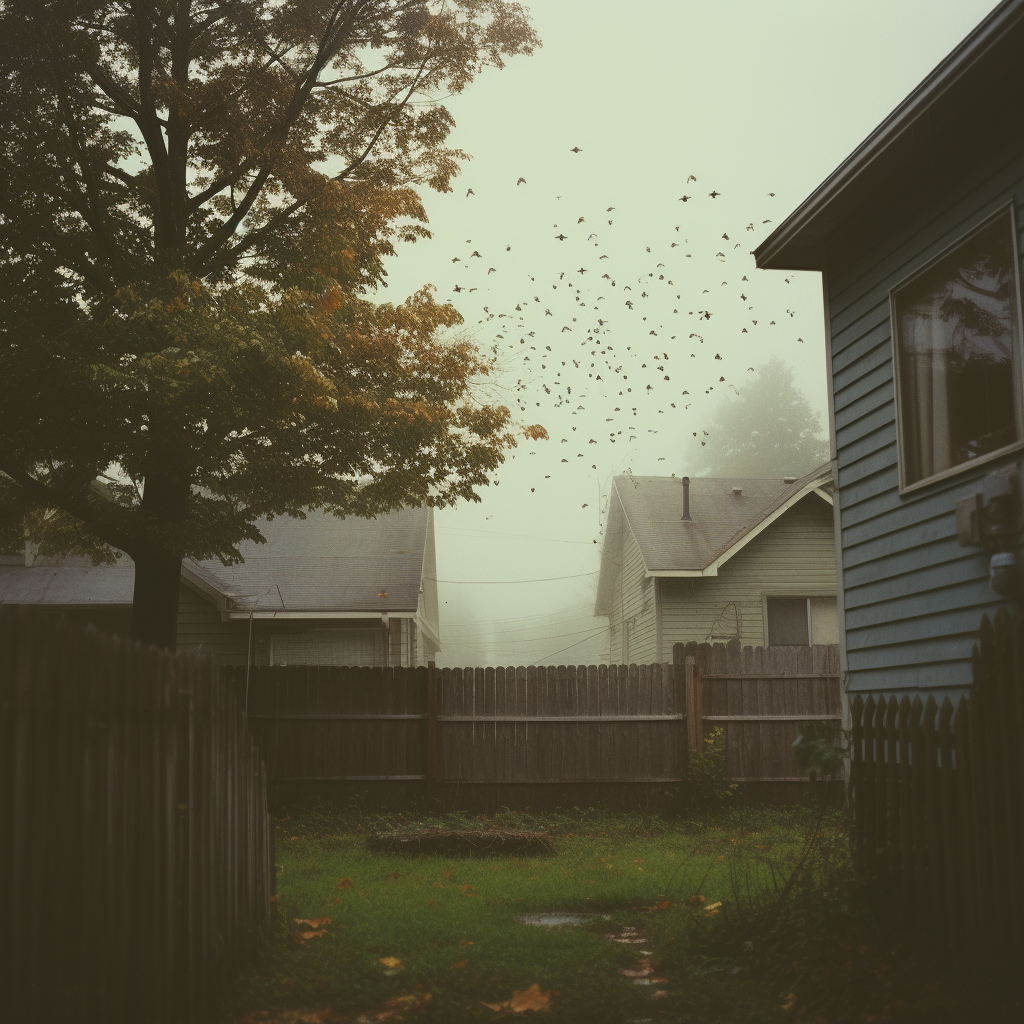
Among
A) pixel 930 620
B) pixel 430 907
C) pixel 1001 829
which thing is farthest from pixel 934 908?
pixel 430 907

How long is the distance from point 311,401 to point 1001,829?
985cm

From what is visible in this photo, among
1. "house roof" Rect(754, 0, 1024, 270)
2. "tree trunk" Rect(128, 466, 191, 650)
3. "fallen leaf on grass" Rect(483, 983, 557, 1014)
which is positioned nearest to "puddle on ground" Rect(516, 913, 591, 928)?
"fallen leaf on grass" Rect(483, 983, 557, 1014)

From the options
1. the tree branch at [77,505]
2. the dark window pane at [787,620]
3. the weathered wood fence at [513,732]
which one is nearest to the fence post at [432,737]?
the weathered wood fence at [513,732]

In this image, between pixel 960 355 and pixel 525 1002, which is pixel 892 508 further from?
pixel 525 1002

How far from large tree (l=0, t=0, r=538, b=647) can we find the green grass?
497 centimetres

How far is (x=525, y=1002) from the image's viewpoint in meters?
5.07

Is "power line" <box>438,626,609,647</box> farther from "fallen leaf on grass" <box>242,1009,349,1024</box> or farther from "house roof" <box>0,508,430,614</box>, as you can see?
"fallen leaf on grass" <box>242,1009,349,1024</box>

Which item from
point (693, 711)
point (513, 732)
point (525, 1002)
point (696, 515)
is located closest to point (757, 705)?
point (693, 711)

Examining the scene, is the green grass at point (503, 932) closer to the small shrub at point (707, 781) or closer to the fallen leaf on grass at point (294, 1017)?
the fallen leaf on grass at point (294, 1017)

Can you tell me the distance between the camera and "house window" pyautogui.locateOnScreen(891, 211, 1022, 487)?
612 centimetres

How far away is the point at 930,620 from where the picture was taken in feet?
21.6

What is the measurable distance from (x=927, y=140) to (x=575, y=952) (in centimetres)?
521

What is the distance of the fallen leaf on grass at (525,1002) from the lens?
4.98m

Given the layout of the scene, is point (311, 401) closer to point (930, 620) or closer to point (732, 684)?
point (732, 684)
